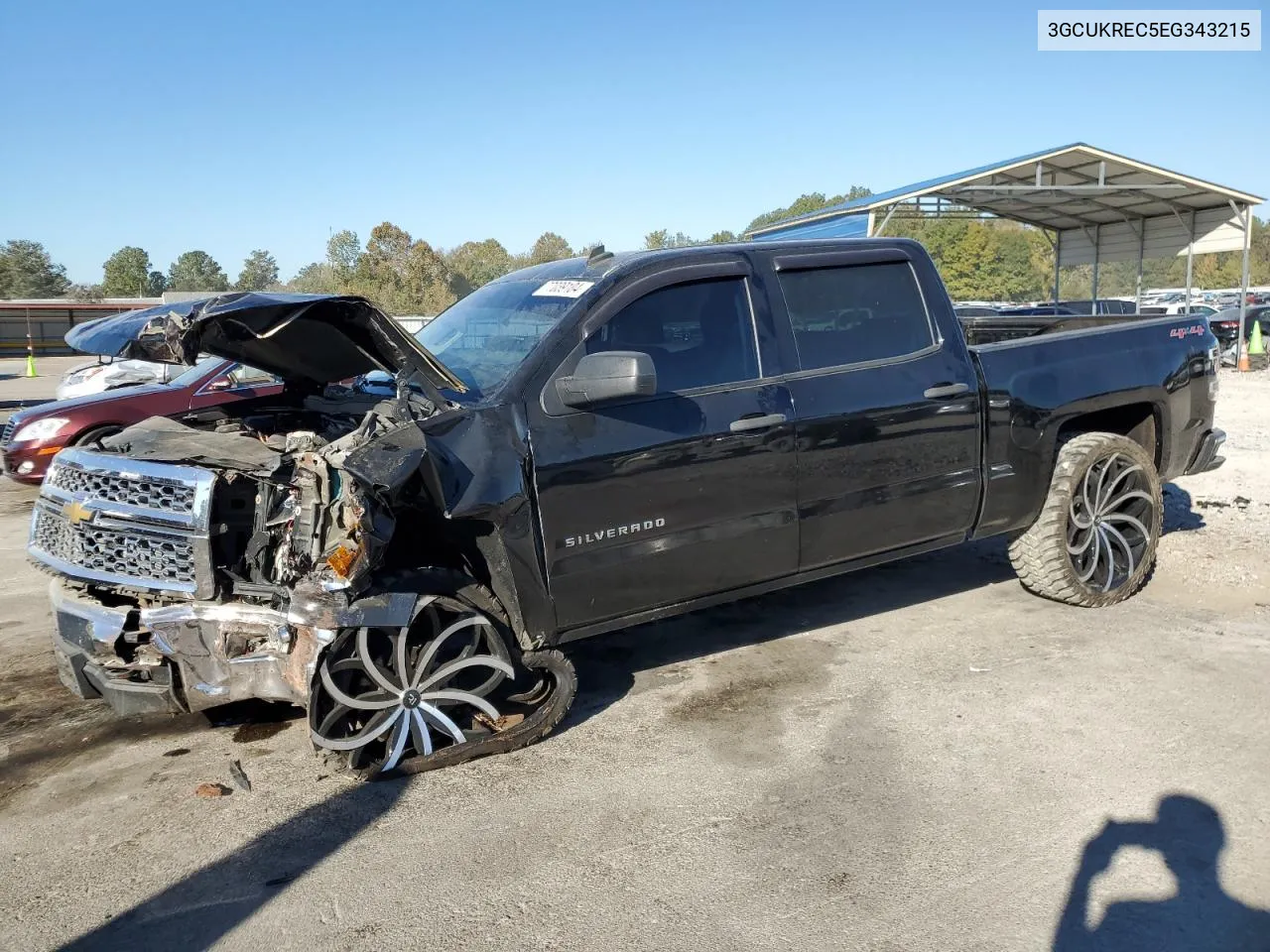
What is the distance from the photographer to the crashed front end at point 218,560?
3.42 m

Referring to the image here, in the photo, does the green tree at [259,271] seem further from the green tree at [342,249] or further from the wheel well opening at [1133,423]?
the wheel well opening at [1133,423]

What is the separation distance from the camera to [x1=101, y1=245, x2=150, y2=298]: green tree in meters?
75.0

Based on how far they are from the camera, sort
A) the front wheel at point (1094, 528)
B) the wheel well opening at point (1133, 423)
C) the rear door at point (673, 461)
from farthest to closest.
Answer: the wheel well opening at point (1133, 423)
the front wheel at point (1094, 528)
the rear door at point (673, 461)

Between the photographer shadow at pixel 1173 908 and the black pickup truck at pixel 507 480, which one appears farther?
the black pickup truck at pixel 507 480

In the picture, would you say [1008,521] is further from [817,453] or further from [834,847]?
[834,847]

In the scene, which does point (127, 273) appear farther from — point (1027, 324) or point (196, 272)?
point (1027, 324)

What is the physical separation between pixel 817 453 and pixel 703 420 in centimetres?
61

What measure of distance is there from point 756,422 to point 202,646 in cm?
233

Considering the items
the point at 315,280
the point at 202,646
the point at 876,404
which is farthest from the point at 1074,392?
the point at 315,280

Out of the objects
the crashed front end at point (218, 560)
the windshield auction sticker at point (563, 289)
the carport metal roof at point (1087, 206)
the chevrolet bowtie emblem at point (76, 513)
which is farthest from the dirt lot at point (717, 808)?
the carport metal roof at point (1087, 206)

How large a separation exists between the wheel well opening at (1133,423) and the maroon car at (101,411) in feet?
21.0

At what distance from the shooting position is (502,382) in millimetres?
3820

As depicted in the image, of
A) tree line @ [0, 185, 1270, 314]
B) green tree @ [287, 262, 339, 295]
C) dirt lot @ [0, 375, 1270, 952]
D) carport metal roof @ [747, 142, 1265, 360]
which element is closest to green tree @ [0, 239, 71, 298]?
tree line @ [0, 185, 1270, 314]

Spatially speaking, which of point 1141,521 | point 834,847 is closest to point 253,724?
point 834,847
